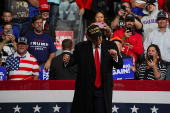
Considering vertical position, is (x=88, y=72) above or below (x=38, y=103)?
above

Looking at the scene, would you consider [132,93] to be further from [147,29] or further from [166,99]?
[147,29]

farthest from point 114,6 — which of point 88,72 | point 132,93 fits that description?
point 88,72

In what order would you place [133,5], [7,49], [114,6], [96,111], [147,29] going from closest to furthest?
[96,111], [7,49], [147,29], [133,5], [114,6]

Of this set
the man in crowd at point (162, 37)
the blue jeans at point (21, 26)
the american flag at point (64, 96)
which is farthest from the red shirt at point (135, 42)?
the blue jeans at point (21, 26)

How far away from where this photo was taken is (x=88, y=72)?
554 centimetres

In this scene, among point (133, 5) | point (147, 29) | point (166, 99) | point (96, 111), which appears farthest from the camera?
point (133, 5)

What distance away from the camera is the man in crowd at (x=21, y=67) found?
754 cm

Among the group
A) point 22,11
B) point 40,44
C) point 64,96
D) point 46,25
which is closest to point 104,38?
point 40,44

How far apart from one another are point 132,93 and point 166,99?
64cm

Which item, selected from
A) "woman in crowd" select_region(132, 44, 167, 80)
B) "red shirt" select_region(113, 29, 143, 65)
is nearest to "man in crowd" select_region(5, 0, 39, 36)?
"red shirt" select_region(113, 29, 143, 65)

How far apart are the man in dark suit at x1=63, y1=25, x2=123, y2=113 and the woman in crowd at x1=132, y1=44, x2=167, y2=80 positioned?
1.78m

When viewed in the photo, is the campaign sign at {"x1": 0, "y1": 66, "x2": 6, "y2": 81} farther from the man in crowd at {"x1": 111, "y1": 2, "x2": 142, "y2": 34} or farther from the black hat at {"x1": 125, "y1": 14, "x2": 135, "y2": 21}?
the man in crowd at {"x1": 111, "y1": 2, "x2": 142, "y2": 34}

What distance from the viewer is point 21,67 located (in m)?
7.61

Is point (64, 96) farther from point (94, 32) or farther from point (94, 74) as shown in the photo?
point (94, 32)
